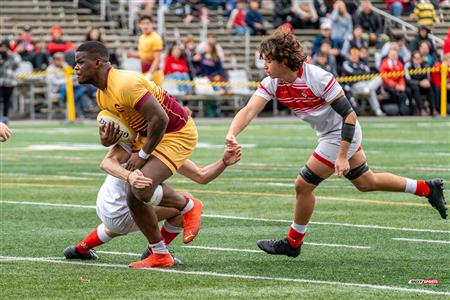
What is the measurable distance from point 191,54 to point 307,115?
2395cm

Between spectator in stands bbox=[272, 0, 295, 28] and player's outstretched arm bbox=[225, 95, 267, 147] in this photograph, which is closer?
player's outstretched arm bbox=[225, 95, 267, 147]

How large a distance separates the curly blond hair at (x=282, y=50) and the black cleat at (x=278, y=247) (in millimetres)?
1467

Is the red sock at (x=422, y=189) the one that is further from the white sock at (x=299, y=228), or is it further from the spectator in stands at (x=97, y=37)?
the spectator in stands at (x=97, y=37)

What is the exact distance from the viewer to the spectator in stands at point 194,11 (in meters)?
38.2

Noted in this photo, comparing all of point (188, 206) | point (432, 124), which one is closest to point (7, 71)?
point (432, 124)

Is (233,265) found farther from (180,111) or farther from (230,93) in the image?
(230,93)

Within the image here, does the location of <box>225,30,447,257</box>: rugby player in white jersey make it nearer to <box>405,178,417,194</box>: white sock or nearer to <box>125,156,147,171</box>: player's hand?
<box>405,178,417,194</box>: white sock

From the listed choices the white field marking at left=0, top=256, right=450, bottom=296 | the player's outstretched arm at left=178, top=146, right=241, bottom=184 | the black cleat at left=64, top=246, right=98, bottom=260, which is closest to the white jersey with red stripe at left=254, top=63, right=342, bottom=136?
the player's outstretched arm at left=178, top=146, right=241, bottom=184

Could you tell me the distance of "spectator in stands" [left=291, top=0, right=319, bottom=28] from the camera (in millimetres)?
39406

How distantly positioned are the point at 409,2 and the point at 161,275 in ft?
108

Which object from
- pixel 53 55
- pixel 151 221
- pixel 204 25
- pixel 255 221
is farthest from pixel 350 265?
pixel 204 25

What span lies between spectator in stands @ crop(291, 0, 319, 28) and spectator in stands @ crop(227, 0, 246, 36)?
184 centimetres

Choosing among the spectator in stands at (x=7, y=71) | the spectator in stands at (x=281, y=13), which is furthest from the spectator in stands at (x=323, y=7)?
the spectator in stands at (x=7, y=71)

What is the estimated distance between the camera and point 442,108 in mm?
33875
